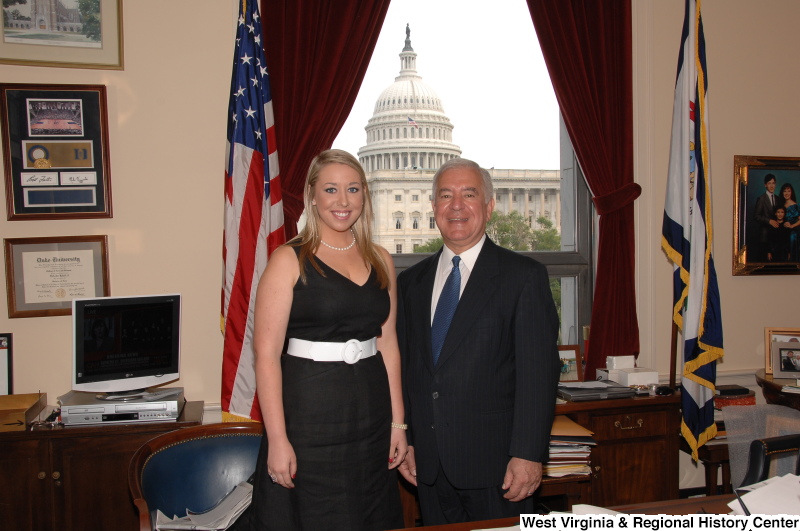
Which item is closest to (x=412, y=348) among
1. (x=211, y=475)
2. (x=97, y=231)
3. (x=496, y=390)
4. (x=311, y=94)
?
(x=496, y=390)

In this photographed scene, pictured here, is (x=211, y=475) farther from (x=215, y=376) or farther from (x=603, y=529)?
(x=603, y=529)

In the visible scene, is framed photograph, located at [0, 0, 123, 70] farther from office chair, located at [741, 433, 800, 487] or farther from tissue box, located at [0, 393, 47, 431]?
office chair, located at [741, 433, 800, 487]

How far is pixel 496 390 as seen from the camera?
1.93m

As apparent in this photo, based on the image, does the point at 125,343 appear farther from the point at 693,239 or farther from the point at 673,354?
the point at 693,239

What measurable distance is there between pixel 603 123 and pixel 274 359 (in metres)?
2.51

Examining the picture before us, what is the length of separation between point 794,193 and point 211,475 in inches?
142

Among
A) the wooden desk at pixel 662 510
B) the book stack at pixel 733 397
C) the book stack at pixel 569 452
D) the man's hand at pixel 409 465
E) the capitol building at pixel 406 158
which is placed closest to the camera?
the wooden desk at pixel 662 510

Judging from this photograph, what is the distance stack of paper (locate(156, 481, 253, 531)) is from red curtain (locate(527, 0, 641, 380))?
213 centimetres

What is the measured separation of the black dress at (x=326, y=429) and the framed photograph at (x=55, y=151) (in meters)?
1.66

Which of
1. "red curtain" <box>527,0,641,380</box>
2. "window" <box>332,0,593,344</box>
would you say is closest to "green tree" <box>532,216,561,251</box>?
"window" <box>332,0,593,344</box>

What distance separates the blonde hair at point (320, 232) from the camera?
1893 mm

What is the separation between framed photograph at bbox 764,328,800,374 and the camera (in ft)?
11.1

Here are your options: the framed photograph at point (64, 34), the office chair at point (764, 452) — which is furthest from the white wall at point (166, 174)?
the office chair at point (764, 452)

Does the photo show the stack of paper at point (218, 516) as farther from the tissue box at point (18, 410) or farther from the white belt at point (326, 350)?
the tissue box at point (18, 410)
